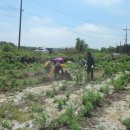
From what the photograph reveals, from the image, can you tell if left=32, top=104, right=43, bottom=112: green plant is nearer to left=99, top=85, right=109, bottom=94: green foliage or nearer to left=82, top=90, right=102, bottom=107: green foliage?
left=82, top=90, right=102, bottom=107: green foliage

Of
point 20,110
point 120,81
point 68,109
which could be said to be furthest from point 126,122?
point 120,81

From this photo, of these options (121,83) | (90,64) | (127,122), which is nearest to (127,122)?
(127,122)

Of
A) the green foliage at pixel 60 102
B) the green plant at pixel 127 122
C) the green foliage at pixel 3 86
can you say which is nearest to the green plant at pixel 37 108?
the green foliage at pixel 60 102

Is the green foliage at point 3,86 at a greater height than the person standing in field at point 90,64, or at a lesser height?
lesser

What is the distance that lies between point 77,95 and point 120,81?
3183 millimetres

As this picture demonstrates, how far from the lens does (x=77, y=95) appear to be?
17.4 m

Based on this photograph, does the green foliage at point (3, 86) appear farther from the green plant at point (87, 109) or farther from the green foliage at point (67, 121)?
the green foliage at point (67, 121)

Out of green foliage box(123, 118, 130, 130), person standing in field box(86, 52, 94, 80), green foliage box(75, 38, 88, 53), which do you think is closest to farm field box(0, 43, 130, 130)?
green foliage box(123, 118, 130, 130)

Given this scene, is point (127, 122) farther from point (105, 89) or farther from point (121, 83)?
point (121, 83)

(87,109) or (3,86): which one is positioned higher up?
(3,86)

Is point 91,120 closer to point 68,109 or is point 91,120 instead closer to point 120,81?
point 68,109

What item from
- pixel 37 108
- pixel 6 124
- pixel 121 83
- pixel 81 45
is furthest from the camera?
pixel 81 45

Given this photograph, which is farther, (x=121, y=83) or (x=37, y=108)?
(x=121, y=83)

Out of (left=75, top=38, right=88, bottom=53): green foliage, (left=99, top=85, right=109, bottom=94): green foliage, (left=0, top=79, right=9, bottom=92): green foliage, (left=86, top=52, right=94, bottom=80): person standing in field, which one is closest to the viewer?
(left=99, top=85, right=109, bottom=94): green foliage
